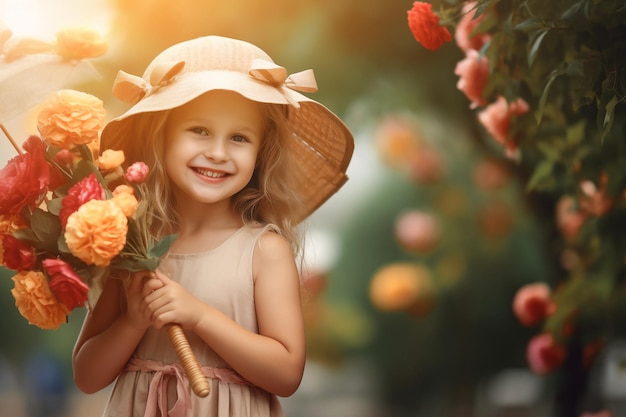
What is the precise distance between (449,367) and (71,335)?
4.75 ft

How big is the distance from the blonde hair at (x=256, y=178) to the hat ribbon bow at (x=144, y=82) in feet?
0.12

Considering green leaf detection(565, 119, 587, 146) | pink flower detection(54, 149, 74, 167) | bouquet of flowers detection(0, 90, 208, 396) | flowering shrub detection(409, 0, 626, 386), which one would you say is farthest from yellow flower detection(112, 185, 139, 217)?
green leaf detection(565, 119, 587, 146)

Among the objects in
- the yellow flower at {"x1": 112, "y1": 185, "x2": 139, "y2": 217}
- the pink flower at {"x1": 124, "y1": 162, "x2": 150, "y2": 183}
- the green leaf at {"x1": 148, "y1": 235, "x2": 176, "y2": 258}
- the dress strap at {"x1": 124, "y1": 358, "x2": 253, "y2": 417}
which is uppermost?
the pink flower at {"x1": 124, "y1": 162, "x2": 150, "y2": 183}

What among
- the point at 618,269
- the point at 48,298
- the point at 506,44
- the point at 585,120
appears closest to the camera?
the point at 48,298

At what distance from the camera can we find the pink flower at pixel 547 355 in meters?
2.92

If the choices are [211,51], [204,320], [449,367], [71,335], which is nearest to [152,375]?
[204,320]

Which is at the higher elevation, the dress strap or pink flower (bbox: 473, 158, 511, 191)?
the dress strap

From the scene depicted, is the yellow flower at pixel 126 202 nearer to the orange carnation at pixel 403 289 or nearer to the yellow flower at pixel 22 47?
the yellow flower at pixel 22 47

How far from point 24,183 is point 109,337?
29 cm

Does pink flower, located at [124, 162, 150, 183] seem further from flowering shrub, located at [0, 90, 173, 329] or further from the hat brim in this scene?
the hat brim

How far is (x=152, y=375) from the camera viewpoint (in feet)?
4.61

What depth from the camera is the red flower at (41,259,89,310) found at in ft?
3.90

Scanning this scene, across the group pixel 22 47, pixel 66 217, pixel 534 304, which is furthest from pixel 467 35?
pixel 534 304

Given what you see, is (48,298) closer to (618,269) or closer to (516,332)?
(618,269)
